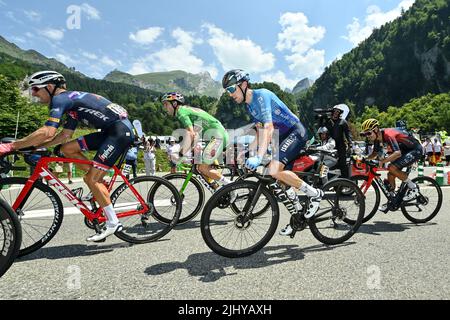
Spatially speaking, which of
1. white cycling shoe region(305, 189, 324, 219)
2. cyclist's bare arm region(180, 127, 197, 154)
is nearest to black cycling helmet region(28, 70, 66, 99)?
cyclist's bare arm region(180, 127, 197, 154)

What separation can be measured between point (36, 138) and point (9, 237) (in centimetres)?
107

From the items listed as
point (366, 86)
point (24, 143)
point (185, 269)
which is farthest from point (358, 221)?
point (366, 86)

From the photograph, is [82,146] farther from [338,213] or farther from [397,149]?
[397,149]

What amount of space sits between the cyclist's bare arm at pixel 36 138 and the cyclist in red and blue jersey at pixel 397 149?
4.95m

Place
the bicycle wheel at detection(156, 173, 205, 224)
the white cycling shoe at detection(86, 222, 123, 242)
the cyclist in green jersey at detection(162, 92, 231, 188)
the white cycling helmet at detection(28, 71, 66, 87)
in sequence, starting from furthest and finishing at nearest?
the cyclist in green jersey at detection(162, 92, 231, 188)
the bicycle wheel at detection(156, 173, 205, 224)
the white cycling shoe at detection(86, 222, 123, 242)
the white cycling helmet at detection(28, 71, 66, 87)

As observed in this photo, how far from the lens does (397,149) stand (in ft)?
18.1

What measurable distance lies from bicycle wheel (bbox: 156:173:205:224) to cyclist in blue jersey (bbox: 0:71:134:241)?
140 cm

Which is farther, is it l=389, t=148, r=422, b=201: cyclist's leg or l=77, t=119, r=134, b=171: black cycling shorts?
l=389, t=148, r=422, b=201: cyclist's leg

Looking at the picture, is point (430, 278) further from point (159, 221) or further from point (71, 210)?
point (71, 210)

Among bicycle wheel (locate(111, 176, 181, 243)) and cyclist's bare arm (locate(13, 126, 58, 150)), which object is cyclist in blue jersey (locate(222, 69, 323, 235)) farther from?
cyclist's bare arm (locate(13, 126, 58, 150))

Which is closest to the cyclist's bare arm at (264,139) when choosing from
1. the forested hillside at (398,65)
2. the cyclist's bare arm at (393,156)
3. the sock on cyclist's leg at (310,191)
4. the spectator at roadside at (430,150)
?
the sock on cyclist's leg at (310,191)

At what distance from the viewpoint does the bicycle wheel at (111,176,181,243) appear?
4.19 meters

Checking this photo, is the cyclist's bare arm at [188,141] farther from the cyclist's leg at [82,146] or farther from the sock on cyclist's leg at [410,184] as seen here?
the sock on cyclist's leg at [410,184]

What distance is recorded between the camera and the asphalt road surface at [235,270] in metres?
2.71
